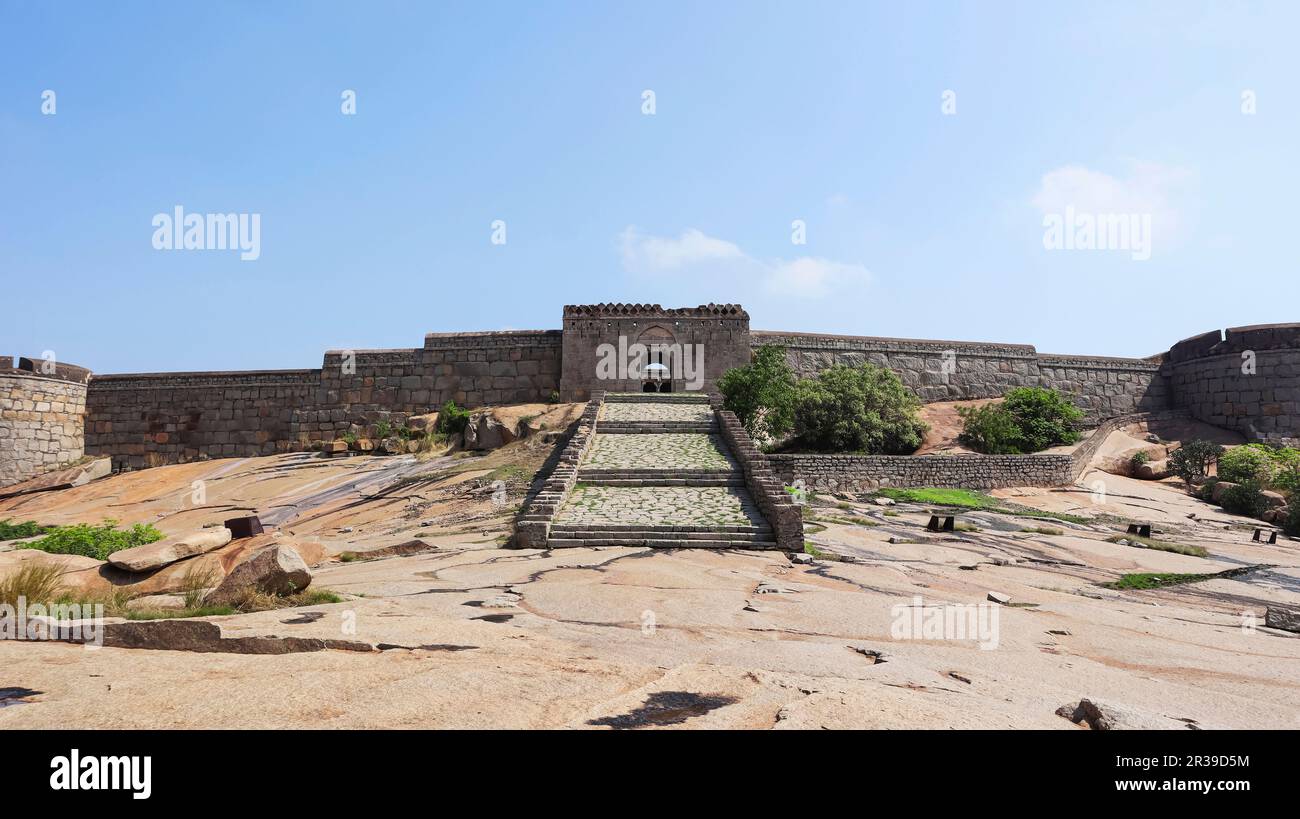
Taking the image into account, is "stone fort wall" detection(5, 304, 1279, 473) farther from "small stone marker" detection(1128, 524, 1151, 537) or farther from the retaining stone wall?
"small stone marker" detection(1128, 524, 1151, 537)

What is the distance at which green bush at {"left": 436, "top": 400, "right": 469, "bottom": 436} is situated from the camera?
22625mm

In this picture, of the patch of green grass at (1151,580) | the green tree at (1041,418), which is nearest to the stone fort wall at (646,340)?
the green tree at (1041,418)

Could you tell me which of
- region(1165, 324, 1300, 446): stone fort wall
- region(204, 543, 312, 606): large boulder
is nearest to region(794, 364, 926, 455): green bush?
region(1165, 324, 1300, 446): stone fort wall

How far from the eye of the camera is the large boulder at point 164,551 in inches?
301

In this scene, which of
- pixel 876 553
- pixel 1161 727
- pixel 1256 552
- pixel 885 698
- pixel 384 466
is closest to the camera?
pixel 1161 727

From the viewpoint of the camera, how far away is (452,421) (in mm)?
22781

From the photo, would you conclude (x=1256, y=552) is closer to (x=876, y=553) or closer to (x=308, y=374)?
(x=876, y=553)

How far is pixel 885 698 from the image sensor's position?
12.6ft

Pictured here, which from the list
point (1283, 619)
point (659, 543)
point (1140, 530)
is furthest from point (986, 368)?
point (1283, 619)

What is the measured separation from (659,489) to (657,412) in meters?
6.55

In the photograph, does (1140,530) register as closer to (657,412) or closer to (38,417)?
(657,412)
